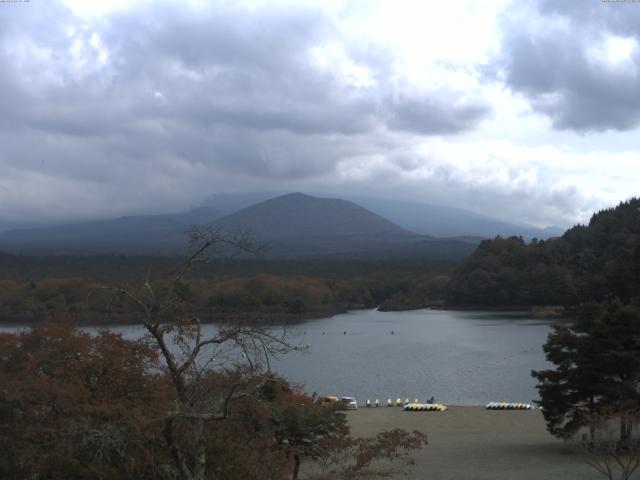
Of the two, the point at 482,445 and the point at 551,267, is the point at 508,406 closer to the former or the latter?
the point at 482,445

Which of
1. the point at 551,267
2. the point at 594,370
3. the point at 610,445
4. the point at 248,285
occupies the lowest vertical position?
the point at 610,445

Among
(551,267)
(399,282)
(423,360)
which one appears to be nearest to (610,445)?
(423,360)

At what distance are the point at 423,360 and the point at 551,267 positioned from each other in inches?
1350

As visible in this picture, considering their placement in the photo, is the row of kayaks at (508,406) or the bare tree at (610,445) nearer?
the bare tree at (610,445)

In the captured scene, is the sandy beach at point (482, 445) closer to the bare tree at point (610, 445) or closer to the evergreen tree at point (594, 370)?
the bare tree at point (610, 445)

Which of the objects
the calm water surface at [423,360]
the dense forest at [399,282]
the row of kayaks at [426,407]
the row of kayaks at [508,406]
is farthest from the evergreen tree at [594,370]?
the dense forest at [399,282]

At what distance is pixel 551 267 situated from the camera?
63.6 m

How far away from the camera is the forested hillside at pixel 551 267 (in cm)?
6094

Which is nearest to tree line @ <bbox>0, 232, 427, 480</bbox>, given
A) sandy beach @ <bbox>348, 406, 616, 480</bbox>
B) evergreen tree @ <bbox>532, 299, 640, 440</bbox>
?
sandy beach @ <bbox>348, 406, 616, 480</bbox>

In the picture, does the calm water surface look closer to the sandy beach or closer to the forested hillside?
the sandy beach

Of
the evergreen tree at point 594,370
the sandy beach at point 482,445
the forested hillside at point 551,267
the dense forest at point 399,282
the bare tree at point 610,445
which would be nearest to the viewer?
the bare tree at point 610,445

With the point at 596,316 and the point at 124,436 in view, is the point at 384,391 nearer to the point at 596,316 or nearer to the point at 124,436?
the point at 596,316

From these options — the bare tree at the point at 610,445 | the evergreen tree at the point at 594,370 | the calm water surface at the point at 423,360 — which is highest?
the evergreen tree at the point at 594,370

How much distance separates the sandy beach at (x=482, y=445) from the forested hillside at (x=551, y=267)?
41563mm
